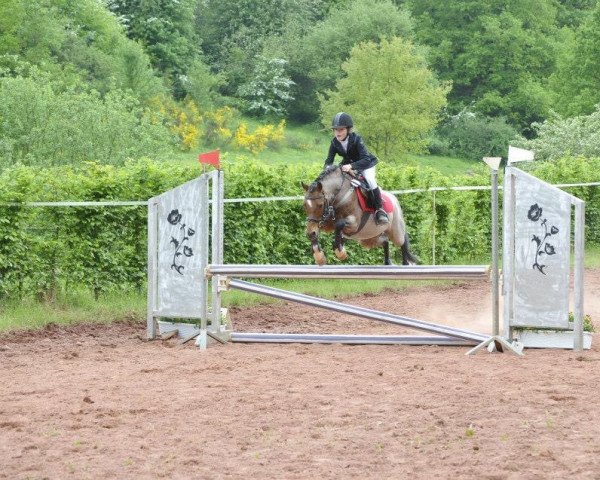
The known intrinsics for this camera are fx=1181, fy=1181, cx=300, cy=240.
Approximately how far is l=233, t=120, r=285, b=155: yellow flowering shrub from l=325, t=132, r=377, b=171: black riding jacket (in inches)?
1698

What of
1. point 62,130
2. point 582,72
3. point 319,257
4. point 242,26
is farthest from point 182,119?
point 319,257

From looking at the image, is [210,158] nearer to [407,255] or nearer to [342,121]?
[342,121]

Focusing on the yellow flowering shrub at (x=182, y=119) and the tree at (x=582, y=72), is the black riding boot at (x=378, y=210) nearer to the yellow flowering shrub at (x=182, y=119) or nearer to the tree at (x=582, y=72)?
the yellow flowering shrub at (x=182, y=119)

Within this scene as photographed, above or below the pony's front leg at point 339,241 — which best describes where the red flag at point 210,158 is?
above

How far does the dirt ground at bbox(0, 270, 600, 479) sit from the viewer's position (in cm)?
632

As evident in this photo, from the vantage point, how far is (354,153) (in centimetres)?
1120

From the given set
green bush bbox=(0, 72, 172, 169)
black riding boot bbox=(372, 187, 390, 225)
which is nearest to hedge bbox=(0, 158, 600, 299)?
black riding boot bbox=(372, 187, 390, 225)

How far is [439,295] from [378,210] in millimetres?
6140

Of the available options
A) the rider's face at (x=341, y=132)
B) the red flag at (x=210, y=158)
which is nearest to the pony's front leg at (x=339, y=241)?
the rider's face at (x=341, y=132)

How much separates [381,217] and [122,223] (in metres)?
4.21

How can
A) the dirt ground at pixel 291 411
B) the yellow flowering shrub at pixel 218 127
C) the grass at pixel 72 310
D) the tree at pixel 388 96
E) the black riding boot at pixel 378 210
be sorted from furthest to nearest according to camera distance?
1. the yellow flowering shrub at pixel 218 127
2. the tree at pixel 388 96
3. the grass at pixel 72 310
4. the black riding boot at pixel 378 210
5. the dirt ground at pixel 291 411

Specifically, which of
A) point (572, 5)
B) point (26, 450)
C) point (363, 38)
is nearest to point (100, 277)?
point (26, 450)

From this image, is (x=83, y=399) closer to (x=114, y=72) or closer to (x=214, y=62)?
(x=114, y=72)

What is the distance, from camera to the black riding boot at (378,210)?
11188mm
